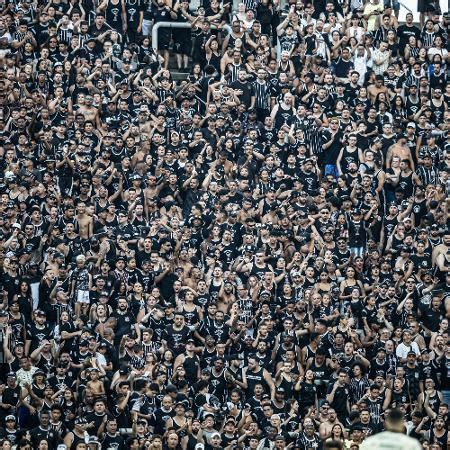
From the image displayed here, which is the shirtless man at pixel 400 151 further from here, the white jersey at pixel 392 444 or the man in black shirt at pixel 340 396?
the white jersey at pixel 392 444

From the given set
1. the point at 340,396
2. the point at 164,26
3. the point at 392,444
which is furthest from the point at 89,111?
the point at 392,444

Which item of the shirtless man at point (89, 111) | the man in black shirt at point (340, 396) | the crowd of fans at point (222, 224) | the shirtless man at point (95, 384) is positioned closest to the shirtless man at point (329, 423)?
the crowd of fans at point (222, 224)

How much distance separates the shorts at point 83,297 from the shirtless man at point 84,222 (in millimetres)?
1434

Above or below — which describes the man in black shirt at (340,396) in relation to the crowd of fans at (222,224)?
below

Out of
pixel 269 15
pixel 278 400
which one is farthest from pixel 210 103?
pixel 278 400

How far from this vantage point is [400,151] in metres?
27.2

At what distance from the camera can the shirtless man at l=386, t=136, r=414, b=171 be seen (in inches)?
1064

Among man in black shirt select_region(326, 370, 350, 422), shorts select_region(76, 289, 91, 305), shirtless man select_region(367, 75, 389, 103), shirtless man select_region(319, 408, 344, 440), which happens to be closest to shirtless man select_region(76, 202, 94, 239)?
shorts select_region(76, 289, 91, 305)

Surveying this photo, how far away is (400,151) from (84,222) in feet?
20.3

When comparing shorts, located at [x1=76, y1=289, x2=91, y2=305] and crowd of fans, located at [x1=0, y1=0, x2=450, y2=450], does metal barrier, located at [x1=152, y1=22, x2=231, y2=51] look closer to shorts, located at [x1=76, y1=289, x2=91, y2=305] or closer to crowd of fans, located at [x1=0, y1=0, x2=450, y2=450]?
crowd of fans, located at [x1=0, y1=0, x2=450, y2=450]

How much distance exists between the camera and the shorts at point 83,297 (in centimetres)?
2372

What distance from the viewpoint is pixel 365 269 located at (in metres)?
25.3

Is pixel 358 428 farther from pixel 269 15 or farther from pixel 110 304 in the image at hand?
pixel 269 15

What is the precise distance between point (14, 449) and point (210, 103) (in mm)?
8984
